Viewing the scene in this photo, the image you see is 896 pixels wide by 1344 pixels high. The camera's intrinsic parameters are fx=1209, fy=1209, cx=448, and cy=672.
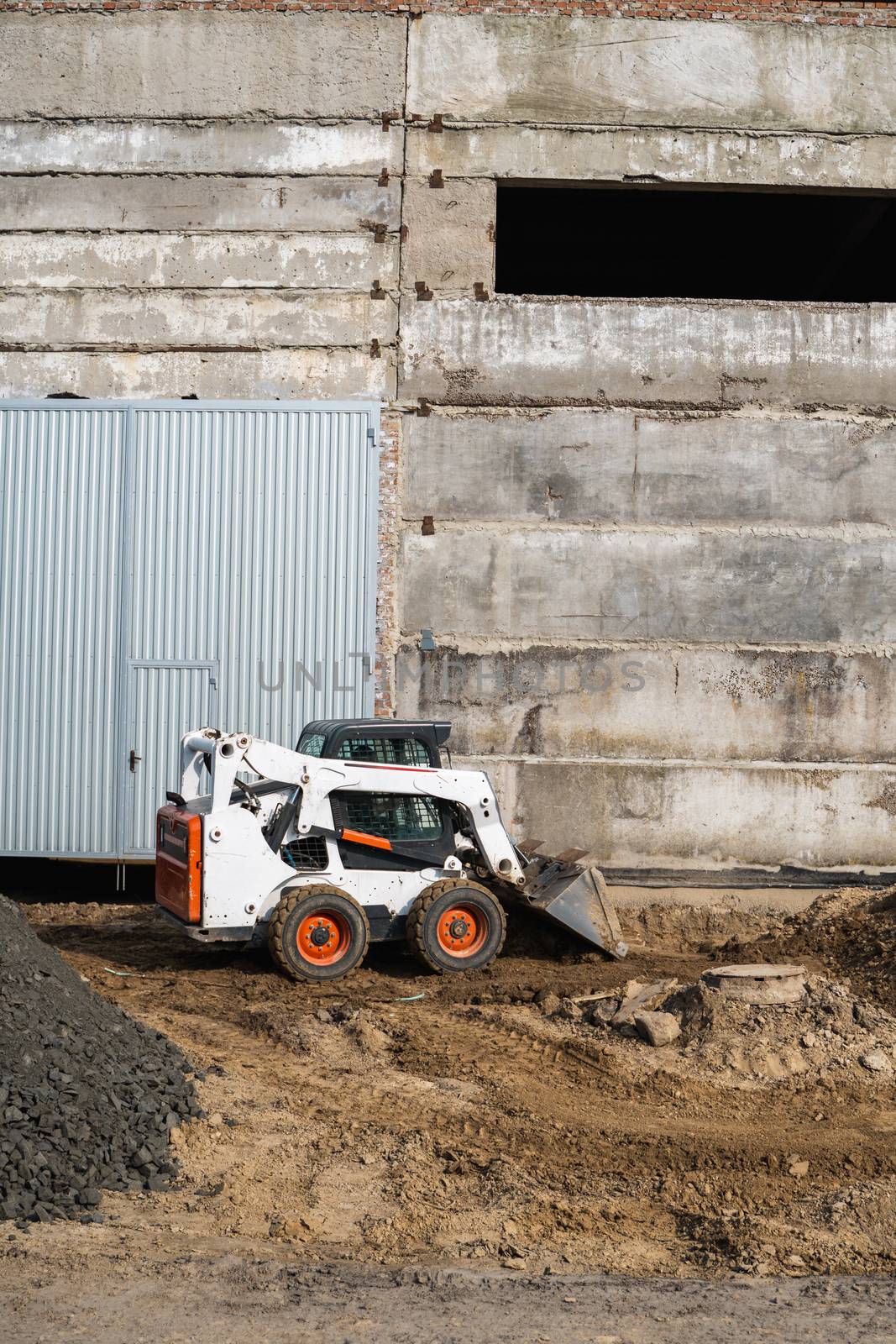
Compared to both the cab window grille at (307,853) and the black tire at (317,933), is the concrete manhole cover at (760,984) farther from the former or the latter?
the cab window grille at (307,853)

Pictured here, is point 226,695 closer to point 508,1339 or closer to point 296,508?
point 296,508

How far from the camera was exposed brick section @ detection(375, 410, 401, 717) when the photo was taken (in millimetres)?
13656

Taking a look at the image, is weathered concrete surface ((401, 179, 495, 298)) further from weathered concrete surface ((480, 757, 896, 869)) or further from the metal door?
weathered concrete surface ((480, 757, 896, 869))

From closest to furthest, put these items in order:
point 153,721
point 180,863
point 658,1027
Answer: point 658,1027 → point 180,863 → point 153,721

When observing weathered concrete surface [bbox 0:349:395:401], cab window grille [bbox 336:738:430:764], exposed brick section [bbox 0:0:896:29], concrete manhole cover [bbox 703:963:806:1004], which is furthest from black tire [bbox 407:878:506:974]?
exposed brick section [bbox 0:0:896:29]

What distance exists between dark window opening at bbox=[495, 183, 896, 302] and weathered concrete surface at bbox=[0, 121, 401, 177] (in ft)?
8.64

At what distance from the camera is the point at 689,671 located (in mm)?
13680

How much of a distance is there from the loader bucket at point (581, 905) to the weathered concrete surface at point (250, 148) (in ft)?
27.6

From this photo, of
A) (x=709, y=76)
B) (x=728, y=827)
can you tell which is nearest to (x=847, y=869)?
(x=728, y=827)

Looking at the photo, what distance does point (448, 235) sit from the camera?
1398 centimetres

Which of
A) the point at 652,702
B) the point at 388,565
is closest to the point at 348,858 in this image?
the point at 388,565

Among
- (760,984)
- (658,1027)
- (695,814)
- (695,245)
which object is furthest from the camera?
(695,245)

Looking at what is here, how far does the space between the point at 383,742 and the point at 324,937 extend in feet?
6.14

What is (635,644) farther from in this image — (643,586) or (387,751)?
(387,751)
